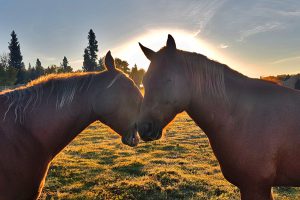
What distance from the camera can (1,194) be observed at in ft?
11.7

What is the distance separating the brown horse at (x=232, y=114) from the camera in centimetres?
368

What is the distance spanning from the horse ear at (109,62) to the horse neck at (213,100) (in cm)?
123

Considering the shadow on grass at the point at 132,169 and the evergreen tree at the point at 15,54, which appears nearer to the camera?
the shadow on grass at the point at 132,169

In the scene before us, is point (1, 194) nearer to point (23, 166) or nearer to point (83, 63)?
point (23, 166)

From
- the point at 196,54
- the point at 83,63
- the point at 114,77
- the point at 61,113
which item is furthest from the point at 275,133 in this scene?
the point at 83,63

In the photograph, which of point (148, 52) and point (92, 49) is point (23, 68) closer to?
point (92, 49)

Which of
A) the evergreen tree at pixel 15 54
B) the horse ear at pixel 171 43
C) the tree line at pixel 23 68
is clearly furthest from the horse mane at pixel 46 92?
the evergreen tree at pixel 15 54

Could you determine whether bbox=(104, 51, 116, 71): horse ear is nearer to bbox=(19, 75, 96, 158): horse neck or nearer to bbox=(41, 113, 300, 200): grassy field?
bbox=(19, 75, 96, 158): horse neck

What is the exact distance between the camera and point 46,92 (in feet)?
13.3

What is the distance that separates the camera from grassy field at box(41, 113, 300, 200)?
6.86 m

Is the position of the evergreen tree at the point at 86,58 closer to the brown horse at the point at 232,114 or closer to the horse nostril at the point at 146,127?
the brown horse at the point at 232,114

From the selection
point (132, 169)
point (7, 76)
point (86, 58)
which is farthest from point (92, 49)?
point (132, 169)

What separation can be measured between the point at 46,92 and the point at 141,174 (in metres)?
5.07

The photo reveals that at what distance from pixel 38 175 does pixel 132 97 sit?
167 centimetres
